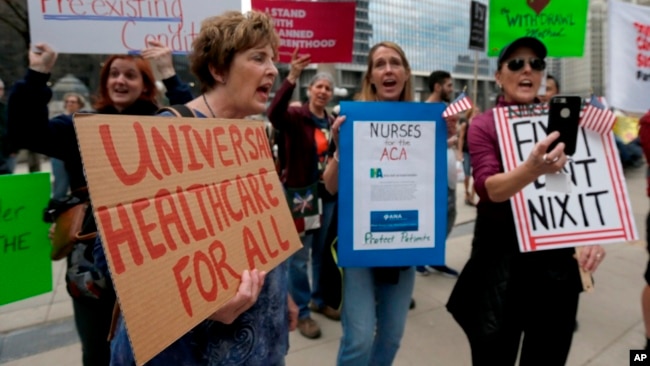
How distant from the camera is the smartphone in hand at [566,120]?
1408 mm

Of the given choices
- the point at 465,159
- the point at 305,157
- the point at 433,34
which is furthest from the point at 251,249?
the point at 433,34

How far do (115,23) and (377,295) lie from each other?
1966mm

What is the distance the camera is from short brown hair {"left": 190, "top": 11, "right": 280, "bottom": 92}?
1.27 meters

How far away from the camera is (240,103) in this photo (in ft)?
4.36

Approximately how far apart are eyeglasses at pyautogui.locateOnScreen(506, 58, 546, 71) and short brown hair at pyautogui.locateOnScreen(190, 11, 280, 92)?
3.52 feet

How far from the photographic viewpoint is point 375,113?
192cm

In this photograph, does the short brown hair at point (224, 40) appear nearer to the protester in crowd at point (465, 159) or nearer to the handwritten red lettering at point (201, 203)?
the handwritten red lettering at point (201, 203)

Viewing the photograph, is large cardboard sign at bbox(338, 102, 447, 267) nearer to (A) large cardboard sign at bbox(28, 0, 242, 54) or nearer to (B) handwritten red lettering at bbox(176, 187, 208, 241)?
(B) handwritten red lettering at bbox(176, 187, 208, 241)

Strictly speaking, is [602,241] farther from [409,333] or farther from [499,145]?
[409,333]

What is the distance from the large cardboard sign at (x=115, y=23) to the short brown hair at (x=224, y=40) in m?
1.07

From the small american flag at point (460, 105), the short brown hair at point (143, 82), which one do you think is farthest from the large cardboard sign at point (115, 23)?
the small american flag at point (460, 105)

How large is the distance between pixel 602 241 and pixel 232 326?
1.49m

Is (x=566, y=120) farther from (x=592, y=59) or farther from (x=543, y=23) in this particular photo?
(x=592, y=59)

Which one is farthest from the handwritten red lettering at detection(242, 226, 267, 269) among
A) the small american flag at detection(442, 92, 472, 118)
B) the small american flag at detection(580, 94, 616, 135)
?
the small american flag at detection(580, 94, 616, 135)
